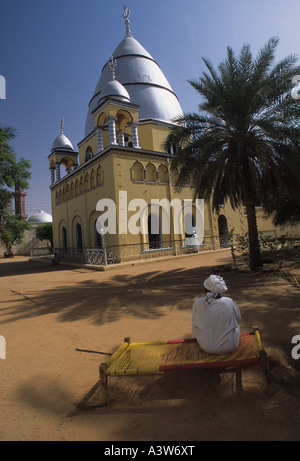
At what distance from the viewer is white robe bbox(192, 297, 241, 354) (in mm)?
2850

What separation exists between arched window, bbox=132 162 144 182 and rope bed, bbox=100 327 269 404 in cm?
1436

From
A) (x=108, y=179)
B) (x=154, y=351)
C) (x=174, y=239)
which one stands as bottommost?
(x=154, y=351)

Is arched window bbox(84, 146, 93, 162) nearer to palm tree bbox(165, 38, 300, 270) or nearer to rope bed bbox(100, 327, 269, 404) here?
palm tree bbox(165, 38, 300, 270)

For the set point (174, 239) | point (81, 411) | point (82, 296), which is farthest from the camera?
point (174, 239)

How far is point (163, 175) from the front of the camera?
18.4 m

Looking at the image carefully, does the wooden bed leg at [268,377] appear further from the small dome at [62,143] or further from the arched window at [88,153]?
the small dome at [62,143]

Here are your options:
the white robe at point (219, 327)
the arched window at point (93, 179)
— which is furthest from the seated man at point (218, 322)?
the arched window at point (93, 179)

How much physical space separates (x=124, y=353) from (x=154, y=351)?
36 centimetres

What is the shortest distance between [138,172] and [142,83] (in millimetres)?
8840

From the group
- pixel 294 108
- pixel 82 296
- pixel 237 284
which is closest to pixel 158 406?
pixel 82 296

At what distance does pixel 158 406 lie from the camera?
2586 millimetres

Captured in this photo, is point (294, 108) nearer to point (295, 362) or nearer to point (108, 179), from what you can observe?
point (295, 362)

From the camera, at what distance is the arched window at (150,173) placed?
57.6ft

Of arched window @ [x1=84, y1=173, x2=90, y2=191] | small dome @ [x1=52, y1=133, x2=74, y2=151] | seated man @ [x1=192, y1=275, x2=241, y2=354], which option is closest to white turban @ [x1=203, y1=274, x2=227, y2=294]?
seated man @ [x1=192, y1=275, x2=241, y2=354]
